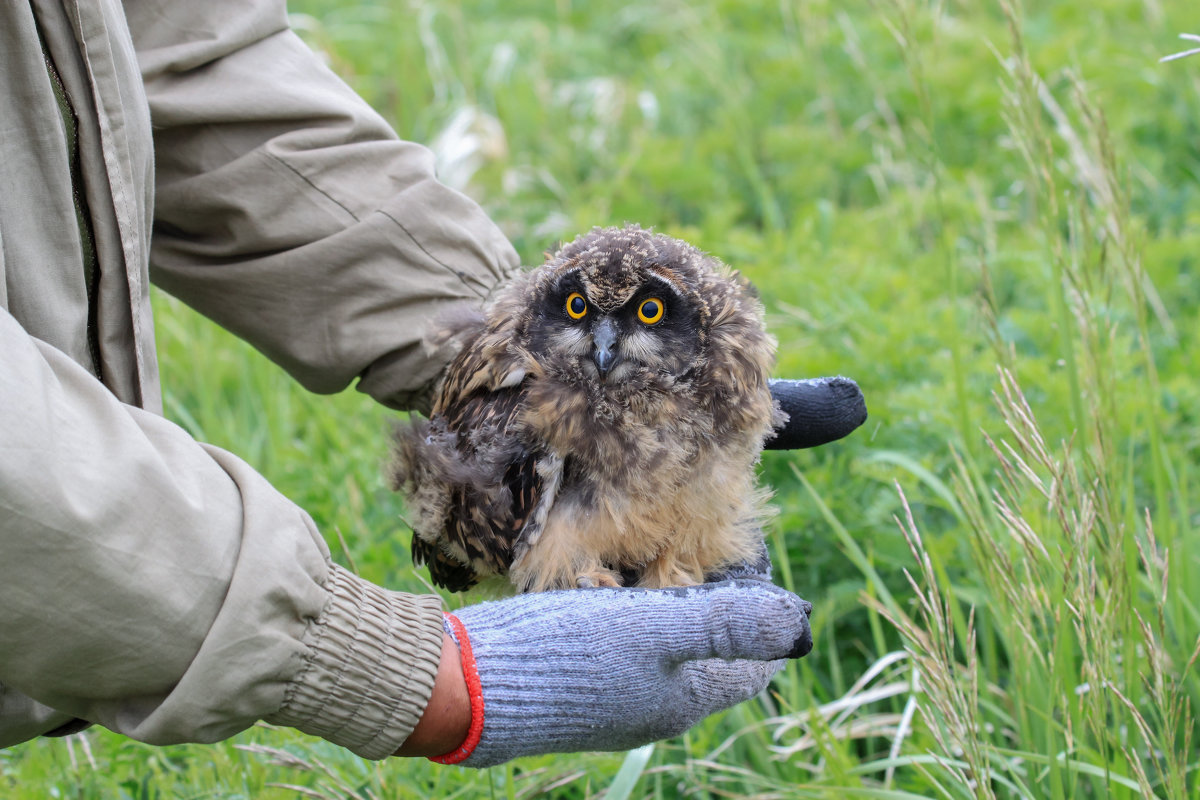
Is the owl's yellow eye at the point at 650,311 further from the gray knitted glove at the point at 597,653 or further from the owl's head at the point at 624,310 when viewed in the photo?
the gray knitted glove at the point at 597,653

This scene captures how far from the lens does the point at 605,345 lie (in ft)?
8.04

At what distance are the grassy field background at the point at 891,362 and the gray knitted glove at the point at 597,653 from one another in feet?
1.05

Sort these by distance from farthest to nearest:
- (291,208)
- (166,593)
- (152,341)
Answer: (291,208) → (152,341) → (166,593)

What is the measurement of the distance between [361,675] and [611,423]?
88 cm

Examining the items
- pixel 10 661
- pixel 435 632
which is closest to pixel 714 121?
pixel 435 632

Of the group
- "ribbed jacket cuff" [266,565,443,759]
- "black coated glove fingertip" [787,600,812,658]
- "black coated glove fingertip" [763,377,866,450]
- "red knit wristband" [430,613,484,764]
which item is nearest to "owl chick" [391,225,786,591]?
"black coated glove fingertip" [763,377,866,450]

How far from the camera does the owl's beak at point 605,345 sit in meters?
2.45

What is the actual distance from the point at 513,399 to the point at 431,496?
1.11ft

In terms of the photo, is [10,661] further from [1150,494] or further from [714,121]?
[714,121]

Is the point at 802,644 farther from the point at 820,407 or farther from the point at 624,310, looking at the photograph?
the point at 624,310

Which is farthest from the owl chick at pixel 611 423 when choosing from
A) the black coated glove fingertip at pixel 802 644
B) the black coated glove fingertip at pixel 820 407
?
the black coated glove fingertip at pixel 802 644

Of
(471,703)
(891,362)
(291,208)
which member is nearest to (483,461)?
(471,703)

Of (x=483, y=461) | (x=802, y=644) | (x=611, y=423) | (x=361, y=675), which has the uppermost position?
(x=611, y=423)

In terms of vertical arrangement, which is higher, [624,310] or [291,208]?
[291,208]
